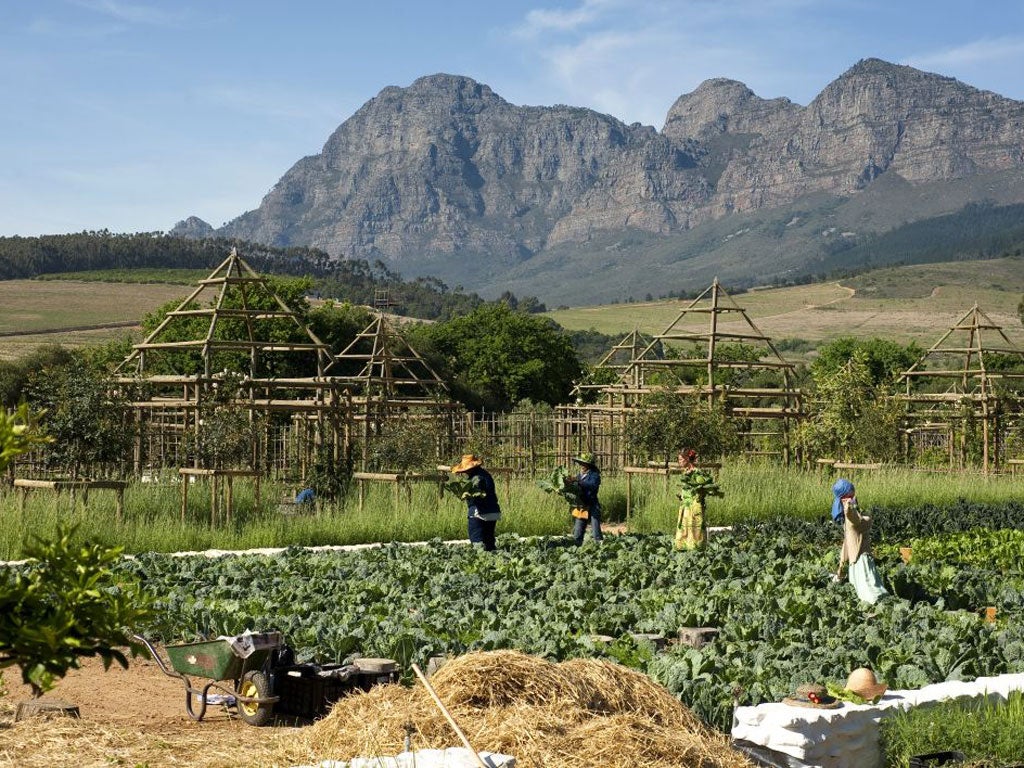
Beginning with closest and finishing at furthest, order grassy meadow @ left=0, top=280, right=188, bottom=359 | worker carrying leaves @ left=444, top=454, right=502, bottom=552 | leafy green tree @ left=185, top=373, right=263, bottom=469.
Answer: worker carrying leaves @ left=444, top=454, right=502, bottom=552 → leafy green tree @ left=185, top=373, right=263, bottom=469 → grassy meadow @ left=0, top=280, right=188, bottom=359

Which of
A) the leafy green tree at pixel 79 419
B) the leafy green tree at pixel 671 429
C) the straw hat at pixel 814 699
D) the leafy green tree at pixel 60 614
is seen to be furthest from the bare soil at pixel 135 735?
the leafy green tree at pixel 671 429

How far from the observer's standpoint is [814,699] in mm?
6863

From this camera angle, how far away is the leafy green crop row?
27.0 feet

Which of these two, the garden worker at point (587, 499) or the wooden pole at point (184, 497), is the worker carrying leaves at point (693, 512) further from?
the wooden pole at point (184, 497)

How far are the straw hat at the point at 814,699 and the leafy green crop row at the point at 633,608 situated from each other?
415mm

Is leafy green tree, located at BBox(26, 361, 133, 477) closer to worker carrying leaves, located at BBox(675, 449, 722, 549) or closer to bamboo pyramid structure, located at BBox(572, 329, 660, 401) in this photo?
worker carrying leaves, located at BBox(675, 449, 722, 549)

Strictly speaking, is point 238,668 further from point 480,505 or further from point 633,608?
point 480,505

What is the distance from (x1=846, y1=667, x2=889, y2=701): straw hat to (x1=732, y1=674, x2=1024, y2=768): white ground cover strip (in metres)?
0.06

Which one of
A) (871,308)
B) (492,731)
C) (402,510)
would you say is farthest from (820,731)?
(871,308)

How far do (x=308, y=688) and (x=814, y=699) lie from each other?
112 inches

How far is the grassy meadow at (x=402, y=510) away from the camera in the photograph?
1566 centimetres

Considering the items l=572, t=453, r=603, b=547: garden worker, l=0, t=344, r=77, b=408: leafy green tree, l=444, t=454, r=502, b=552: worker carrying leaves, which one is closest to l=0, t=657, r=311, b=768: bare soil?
l=444, t=454, r=502, b=552: worker carrying leaves

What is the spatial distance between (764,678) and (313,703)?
2.63 m

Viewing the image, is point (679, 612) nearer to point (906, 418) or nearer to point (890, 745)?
point (890, 745)
